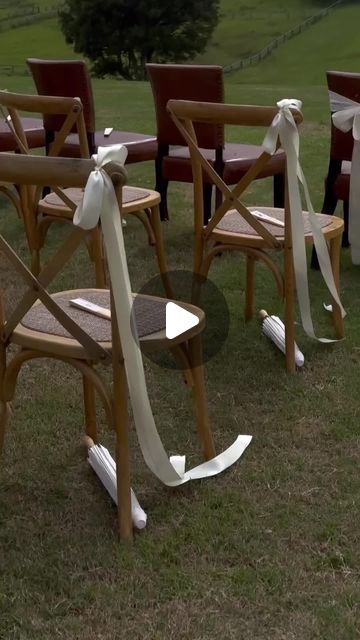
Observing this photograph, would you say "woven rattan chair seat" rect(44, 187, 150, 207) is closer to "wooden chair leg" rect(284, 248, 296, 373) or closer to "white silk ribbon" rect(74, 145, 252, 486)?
"wooden chair leg" rect(284, 248, 296, 373)

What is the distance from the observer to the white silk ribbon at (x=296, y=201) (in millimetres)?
3178

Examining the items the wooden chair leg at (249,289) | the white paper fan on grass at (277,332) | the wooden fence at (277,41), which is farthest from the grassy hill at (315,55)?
the white paper fan on grass at (277,332)

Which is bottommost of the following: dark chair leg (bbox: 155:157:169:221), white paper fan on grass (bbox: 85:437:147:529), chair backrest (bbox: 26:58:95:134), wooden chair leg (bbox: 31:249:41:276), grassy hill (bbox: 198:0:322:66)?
grassy hill (bbox: 198:0:322:66)

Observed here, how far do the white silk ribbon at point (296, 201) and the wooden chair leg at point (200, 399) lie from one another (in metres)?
0.81

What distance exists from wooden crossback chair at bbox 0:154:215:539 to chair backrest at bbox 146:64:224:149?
249 cm

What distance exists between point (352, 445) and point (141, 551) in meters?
0.91

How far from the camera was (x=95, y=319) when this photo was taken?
2617 mm

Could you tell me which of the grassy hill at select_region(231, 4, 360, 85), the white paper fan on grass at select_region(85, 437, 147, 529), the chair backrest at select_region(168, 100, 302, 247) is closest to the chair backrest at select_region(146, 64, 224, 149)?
the chair backrest at select_region(168, 100, 302, 247)

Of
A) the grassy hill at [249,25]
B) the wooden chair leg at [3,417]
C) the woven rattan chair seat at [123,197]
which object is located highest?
the woven rattan chair seat at [123,197]

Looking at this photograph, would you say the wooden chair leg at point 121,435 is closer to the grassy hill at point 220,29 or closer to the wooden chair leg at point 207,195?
the wooden chair leg at point 207,195

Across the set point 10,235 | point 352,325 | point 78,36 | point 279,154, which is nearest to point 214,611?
point 352,325

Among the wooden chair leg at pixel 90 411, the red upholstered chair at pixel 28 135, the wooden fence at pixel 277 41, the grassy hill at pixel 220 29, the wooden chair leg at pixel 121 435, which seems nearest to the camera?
the wooden chair leg at pixel 121 435

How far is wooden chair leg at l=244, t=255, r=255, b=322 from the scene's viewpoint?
4.11 meters

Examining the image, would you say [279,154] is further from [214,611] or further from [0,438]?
[214,611]
